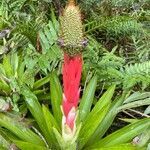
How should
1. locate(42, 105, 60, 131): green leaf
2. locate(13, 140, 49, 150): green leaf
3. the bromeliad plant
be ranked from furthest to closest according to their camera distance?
locate(42, 105, 60, 131): green leaf
locate(13, 140, 49, 150): green leaf
the bromeliad plant

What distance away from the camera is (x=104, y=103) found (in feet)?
9.20

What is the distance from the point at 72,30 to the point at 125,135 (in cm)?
103

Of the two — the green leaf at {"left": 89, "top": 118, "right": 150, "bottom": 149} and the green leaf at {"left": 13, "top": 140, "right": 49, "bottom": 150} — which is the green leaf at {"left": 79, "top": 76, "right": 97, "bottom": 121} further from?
the green leaf at {"left": 13, "top": 140, "right": 49, "bottom": 150}

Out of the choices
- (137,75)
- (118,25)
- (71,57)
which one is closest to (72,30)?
(71,57)

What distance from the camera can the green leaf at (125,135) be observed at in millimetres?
2607

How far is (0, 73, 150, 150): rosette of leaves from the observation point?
2.59 metres

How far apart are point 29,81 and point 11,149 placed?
0.60 m

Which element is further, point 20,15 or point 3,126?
point 20,15

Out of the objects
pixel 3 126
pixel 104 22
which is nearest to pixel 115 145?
pixel 3 126

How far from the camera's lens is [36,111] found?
9.16 feet

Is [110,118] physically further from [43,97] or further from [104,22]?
[104,22]

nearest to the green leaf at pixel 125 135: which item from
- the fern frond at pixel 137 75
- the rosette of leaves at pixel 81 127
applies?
the rosette of leaves at pixel 81 127

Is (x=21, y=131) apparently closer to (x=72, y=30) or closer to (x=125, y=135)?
(x=125, y=135)

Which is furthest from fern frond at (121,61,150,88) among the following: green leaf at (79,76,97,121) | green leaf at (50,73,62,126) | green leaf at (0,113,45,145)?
green leaf at (0,113,45,145)
